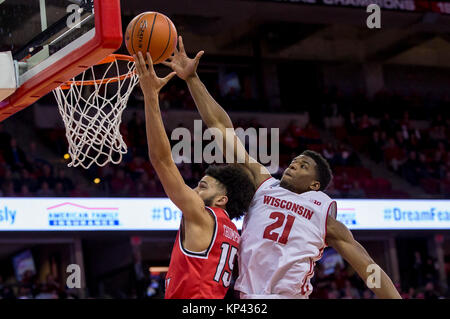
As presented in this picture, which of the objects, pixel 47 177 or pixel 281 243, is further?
pixel 47 177

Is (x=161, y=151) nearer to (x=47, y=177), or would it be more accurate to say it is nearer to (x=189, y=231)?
(x=189, y=231)

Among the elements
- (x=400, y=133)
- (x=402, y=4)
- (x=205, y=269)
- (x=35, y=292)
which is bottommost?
(x=205, y=269)

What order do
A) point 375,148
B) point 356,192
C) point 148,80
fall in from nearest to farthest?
point 148,80
point 356,192
point 375,148

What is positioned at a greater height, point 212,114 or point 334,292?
point 212,114

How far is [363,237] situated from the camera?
40.7ft

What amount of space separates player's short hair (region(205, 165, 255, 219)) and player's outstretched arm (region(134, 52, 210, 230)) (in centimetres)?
30

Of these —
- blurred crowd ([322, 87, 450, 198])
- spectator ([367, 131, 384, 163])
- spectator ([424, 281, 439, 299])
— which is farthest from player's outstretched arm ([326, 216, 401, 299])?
spectator ([367, 131, 384, 163])

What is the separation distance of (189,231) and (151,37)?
3.21ft

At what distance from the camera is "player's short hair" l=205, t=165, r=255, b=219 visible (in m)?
3.75

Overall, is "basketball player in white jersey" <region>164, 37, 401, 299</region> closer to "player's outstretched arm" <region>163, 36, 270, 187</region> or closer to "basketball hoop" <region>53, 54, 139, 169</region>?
"player's outstretched arm" <region>163, 36, 270, 187</region>

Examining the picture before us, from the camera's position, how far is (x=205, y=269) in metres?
3.43

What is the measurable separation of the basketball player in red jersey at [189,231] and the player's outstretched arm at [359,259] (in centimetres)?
57

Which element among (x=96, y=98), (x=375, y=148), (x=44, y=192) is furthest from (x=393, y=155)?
(x=96, y=98)
